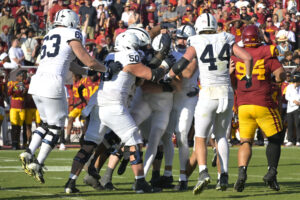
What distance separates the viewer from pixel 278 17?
23719 mm

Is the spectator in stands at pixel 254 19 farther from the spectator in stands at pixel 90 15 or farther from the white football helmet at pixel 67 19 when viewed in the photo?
the white football helmet at pixel 67 19

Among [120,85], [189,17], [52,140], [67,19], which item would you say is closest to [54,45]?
[67,19]

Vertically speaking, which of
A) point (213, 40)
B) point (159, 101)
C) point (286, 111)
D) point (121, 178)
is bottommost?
point (286, 111)

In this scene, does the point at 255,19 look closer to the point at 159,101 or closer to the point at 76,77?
the point at 76,77

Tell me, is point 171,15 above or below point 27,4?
below

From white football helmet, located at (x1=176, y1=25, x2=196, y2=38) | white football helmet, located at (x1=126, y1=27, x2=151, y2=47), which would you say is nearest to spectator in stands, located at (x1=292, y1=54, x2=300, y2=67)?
white football helmet, located at (x1=176, y1=25, x2=196, y2=38)

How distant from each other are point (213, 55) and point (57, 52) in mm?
1862

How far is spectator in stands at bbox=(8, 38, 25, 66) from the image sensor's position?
62.4 ft

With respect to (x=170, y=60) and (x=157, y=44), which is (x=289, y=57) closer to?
(x=157, y=44)

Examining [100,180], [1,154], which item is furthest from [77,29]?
[1,154]

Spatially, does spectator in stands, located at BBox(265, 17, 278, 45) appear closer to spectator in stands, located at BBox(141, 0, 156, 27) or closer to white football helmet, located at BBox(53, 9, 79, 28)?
spectator in stands, located at BBox(141, 0, 156, 27)

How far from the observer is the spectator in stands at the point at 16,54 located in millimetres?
19016

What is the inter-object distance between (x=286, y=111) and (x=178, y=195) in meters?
11.0

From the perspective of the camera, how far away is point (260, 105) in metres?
8.30
